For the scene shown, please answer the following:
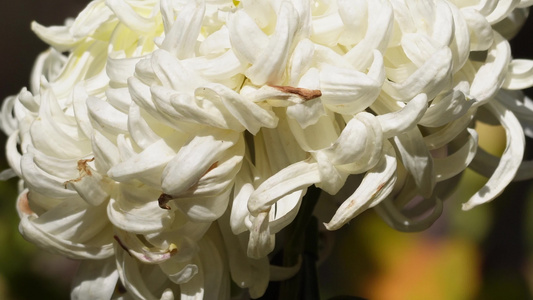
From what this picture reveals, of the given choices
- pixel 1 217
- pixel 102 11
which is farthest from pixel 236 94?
pixel 1 217

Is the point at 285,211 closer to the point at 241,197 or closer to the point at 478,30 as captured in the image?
the point at 241,197

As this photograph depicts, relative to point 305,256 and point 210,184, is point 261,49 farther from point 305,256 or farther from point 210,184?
point 305,256

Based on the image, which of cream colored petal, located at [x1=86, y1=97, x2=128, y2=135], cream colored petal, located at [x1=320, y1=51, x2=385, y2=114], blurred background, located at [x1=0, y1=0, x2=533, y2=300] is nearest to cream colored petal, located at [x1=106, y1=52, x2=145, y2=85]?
cream colored petal, located at [x1=86, y1=97, x2=128, y2=135]

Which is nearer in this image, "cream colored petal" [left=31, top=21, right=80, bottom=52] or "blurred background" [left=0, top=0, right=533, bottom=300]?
"cream colored petal" [left=31, top=21, right=80, bottom=52]

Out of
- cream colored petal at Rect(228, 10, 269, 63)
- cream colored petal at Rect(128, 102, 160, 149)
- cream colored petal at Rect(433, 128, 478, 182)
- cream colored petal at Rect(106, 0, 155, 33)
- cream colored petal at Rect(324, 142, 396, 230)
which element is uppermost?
cream colored petal at Rect(228, 10, 269, 63)

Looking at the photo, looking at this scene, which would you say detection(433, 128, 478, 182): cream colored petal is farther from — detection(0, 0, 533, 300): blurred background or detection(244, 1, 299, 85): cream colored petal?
detection(0, 0, 533, 300): blurred background

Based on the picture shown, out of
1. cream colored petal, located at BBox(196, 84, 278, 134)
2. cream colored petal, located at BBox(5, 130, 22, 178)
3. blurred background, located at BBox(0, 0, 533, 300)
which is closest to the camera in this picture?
cream colored petal, located at BBox(196, 84, 278, 134)

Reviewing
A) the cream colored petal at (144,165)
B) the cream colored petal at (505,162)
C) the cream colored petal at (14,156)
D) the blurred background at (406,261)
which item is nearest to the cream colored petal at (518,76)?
the cream colored petal at (505,162)

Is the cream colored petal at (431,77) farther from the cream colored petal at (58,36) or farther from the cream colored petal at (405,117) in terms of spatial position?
the cream colored petal at (58,36)

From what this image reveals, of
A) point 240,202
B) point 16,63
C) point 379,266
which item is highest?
point 240,202
